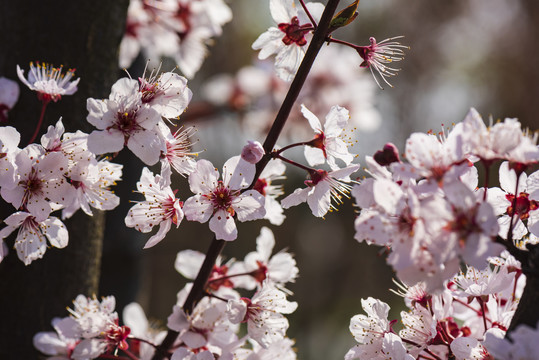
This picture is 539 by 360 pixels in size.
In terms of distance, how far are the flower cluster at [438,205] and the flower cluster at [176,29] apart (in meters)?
1.20

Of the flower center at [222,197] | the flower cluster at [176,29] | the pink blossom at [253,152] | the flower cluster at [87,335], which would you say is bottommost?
the flower cluster at [87,335]

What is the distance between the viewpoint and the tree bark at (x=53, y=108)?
116 cm

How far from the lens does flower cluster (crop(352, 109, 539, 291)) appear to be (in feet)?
2.28

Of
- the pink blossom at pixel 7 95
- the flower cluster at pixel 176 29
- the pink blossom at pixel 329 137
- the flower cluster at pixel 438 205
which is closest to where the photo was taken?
the flower cluster at pixel 438 205

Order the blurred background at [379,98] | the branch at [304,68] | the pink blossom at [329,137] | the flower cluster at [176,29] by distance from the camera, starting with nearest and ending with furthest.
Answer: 1. the branch at [304,68]
2. the pink blossom at [329,137]
3. the flower cluster at [176,29]
4. the blurred background at [379,98]

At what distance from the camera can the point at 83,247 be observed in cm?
123

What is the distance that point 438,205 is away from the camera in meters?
0.70

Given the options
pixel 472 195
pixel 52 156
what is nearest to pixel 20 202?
pixel 52 156

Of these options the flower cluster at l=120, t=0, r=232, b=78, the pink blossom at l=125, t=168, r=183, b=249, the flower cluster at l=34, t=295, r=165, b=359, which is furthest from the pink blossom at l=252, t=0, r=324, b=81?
the flower cluster at l=120, t=0, r=232, b=78

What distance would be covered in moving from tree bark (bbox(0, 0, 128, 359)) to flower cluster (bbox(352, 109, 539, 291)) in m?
0.68

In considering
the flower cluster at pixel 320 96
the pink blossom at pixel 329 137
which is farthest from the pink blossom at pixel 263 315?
the flower cluster at pixel 320 96

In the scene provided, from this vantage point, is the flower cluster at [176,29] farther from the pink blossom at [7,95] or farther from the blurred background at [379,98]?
the blurred background at [379,98]

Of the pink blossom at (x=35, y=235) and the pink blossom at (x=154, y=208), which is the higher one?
the pink blossom at (x=154, y=208)

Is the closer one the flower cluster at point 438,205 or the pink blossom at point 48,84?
the flower cluster at point 438,205
